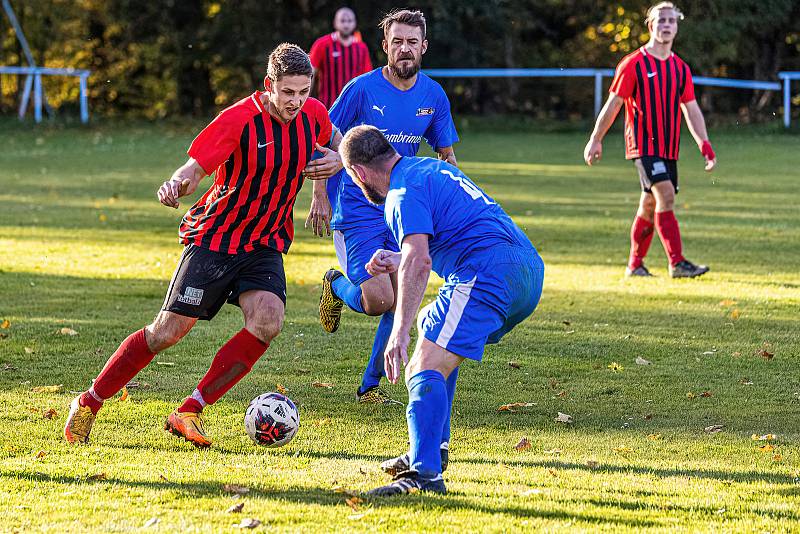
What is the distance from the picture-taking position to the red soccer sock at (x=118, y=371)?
5.63 metres

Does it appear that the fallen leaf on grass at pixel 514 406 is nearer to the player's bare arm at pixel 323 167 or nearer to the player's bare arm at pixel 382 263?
the player's bare arm at pixel 323 167

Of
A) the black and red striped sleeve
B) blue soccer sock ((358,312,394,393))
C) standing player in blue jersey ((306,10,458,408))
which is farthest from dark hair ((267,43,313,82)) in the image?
blue soccer sock ((358,312,394,393))

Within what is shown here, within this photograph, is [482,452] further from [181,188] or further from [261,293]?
[181,188]

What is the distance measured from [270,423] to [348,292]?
1.49 m

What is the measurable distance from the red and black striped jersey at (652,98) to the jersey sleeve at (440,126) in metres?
3.77

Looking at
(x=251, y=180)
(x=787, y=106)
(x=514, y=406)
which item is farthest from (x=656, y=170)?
(x=787, y=106)

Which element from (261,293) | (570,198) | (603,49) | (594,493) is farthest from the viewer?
(603,49)

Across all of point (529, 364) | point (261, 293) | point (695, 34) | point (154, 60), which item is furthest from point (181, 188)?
point (154, 60)

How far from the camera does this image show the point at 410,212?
4.55 metres

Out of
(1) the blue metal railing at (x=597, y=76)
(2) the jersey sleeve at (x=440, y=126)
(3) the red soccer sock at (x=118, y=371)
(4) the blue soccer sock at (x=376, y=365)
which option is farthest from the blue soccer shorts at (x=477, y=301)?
(1) the blue metal railing at (x=597, y=76)

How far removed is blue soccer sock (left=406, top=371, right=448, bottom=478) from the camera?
4.64 meters

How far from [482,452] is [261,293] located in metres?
1.28

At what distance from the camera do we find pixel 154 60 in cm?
3494

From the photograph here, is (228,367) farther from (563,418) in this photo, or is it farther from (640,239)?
(640,239)
